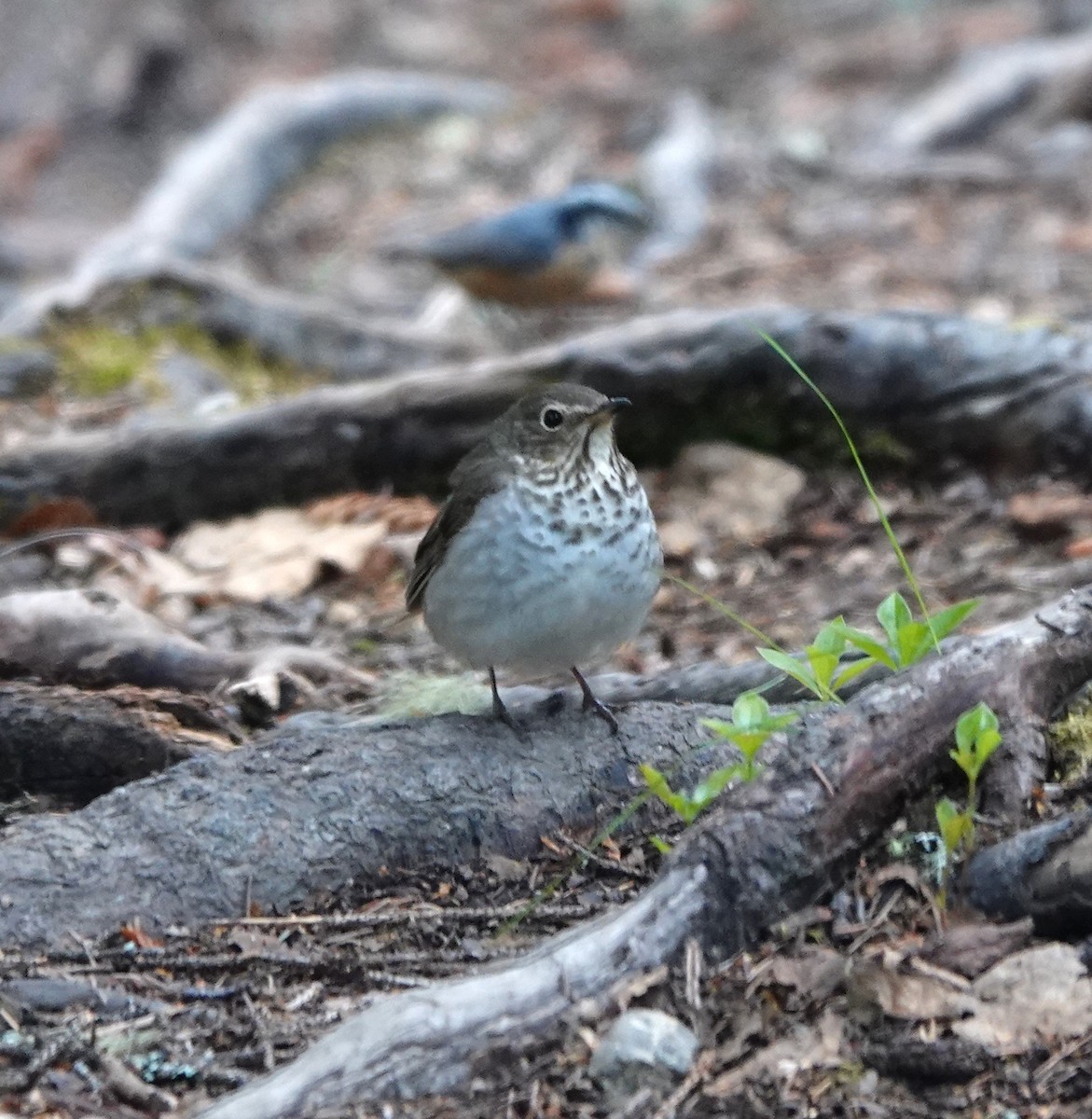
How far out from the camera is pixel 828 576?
17.9ft

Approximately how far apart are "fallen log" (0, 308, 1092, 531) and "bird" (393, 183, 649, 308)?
2.86 metres

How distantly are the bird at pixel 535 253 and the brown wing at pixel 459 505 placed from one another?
193 inches

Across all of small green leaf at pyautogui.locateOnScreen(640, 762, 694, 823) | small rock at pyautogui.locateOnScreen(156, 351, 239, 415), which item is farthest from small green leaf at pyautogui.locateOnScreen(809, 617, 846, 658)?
small rock at pyautogui.locateOnScreen(156, 351, 239, 415)

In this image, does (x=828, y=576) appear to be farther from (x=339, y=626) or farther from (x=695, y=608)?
(x=339, y=626)

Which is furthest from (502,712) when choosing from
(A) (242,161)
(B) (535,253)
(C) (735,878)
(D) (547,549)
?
(A) (242,161)

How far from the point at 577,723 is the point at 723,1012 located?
1.18m

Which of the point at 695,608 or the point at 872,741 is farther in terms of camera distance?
the point at 695,608

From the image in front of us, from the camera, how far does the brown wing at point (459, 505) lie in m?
4.02

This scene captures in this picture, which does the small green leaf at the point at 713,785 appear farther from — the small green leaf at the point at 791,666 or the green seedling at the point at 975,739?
the green seedling at the point at 975,739

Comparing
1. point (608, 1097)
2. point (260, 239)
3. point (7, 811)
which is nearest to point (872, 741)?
point (608, 1097)

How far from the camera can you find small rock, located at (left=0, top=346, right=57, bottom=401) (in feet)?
24.4

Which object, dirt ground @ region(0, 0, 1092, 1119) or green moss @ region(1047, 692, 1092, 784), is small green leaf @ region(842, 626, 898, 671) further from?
green moss @ region(1047, 692, 1092, 784)

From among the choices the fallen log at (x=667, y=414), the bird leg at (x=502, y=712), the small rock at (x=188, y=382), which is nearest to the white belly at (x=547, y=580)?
the bird leg at (x=502, y=712)

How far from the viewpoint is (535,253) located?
9.07m
